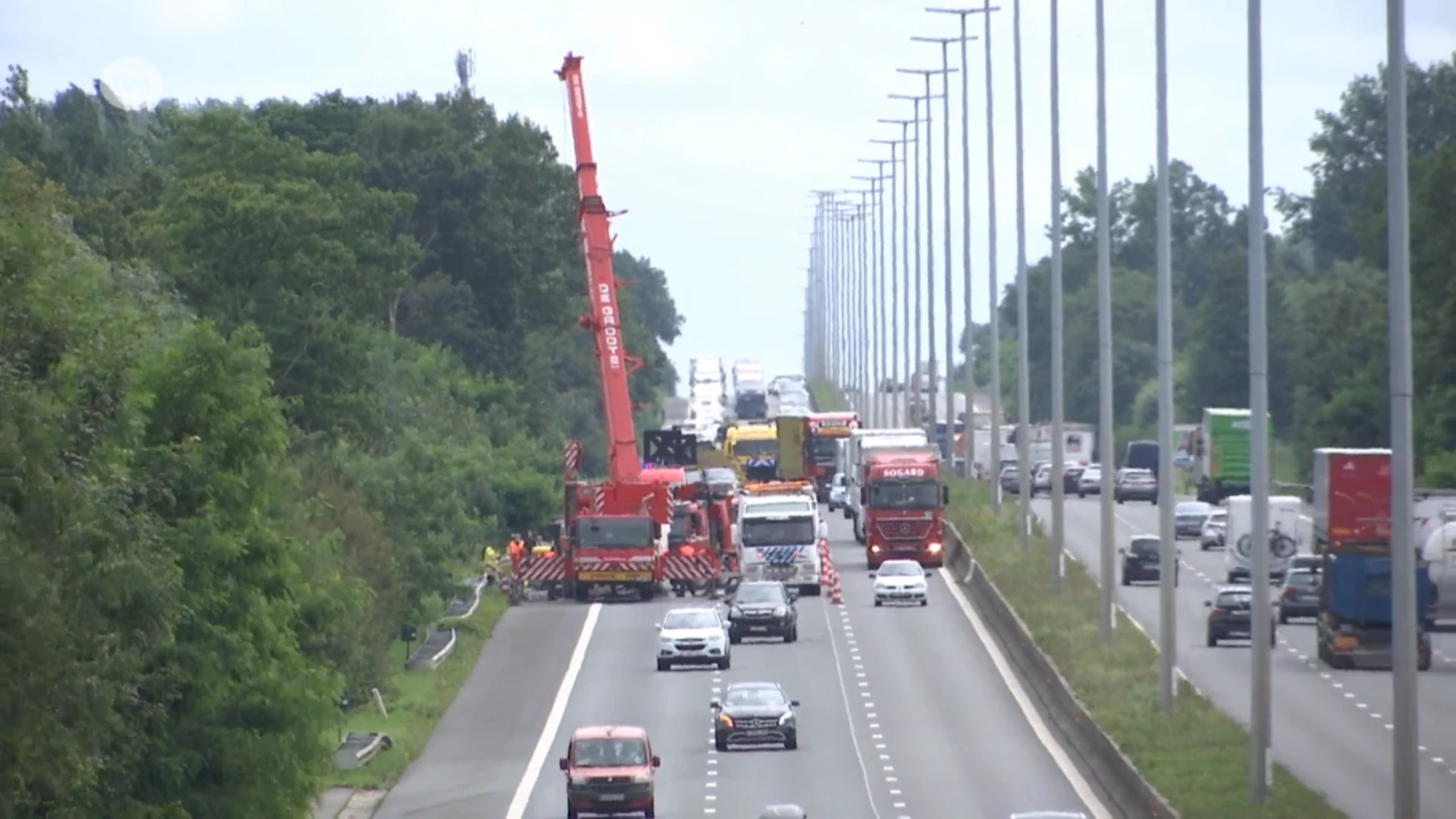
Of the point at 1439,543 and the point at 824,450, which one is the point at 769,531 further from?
the point at 824,450

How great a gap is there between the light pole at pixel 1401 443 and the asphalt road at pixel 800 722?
400 inches

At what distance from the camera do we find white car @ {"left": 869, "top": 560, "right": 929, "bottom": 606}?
6938cm

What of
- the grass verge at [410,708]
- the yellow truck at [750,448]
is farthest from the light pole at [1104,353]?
the yellow truck at [750,448]

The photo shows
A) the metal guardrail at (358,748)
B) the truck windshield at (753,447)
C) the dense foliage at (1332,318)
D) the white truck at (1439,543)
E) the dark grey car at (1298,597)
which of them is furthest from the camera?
the truck windshield at (753,447)

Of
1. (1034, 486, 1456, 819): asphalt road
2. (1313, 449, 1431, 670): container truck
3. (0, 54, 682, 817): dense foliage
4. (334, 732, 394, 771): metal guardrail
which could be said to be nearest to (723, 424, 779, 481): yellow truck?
(0, 54, 682, 817): dense foliage

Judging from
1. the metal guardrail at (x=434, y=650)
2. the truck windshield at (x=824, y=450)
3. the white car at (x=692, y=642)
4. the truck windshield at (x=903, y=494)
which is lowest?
the metal guardrail at (x=434, y=650)

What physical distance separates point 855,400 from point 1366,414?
256 ft

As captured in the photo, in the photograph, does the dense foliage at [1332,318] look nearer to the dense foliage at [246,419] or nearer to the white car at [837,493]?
the white car at [837,493]

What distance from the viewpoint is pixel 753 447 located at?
11481cm

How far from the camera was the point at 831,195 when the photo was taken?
639 feet

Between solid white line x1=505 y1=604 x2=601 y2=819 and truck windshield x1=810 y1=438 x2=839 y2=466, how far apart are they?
39.8m

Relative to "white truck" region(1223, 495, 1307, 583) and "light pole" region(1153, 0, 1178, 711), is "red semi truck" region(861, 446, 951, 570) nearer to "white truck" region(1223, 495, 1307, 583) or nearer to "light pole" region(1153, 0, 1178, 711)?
"white truck" region(1223, 495, 1307, 583)

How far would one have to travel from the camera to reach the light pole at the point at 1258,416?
38.3m

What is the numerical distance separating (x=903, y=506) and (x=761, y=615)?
1518cm
